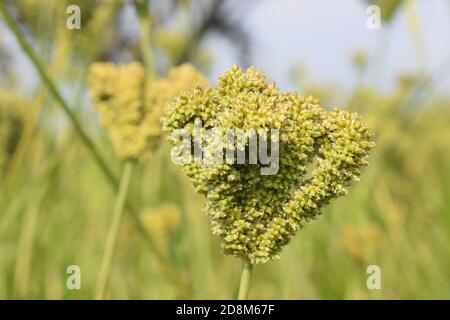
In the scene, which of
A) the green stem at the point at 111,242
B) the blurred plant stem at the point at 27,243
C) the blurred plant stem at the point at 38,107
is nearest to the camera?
the green stem at the point at 111,242

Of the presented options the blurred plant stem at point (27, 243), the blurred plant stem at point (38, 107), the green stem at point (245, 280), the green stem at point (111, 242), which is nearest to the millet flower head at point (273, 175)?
the green stem at point (245, 280)

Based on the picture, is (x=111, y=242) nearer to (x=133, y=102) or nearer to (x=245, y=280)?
(x=133, y=102)

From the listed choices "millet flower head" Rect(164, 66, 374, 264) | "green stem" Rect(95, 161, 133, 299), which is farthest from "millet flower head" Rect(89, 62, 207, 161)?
"millet flower head" Rect(164, 66, 374, 264)

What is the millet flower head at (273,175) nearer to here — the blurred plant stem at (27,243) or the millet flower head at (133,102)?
the millet flower head at (133,102)

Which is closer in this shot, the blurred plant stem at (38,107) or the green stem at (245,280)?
the green stem at (245,280)

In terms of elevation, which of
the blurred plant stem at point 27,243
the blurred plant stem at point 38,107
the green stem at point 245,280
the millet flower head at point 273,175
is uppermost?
the blurred plant stem at point 38,107

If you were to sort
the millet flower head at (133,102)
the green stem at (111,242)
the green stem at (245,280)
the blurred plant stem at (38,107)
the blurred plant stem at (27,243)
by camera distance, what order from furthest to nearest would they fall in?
the blurred plant stem at (27,243)
the blurred plant stem at (38,107)
the millet flower head at (133,102)
the green stem at (111,242)
the green stem at (245,280)

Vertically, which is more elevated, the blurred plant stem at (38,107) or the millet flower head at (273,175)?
the blurred plant stem at (38,107)
